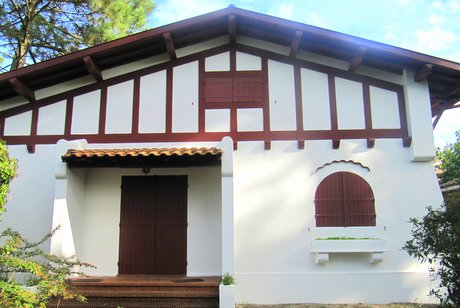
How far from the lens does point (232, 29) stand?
8336mm

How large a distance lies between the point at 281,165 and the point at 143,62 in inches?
142

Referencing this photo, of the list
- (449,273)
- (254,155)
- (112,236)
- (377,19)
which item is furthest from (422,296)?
(112,236)

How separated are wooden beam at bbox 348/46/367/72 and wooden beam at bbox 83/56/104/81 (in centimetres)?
509

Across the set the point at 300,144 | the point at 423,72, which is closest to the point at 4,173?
the point at 300,144

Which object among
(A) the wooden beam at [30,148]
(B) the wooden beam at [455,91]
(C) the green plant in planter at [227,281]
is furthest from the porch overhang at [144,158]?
(B) the wooden beam at [455,91]

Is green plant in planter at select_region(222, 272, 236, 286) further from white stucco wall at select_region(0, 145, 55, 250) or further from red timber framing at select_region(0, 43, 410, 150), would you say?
white stucco wall at select_region(0, 145, 55, 250)

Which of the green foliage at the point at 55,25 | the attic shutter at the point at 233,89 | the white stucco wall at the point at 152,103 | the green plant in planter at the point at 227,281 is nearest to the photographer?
the green plant in planter at the point at 227,281

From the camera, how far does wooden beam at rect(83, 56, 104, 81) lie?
7.92 metres

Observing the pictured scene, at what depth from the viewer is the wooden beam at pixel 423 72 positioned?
769cm

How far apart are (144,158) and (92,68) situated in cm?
225

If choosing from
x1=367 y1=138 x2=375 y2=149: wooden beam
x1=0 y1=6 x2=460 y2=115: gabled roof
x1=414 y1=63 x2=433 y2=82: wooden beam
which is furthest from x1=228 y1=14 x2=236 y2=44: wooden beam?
x1=414 y1=63 x2=433 y2=82: wooden beam

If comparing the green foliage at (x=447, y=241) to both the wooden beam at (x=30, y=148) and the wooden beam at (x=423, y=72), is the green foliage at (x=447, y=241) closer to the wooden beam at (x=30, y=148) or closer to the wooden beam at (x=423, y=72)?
the wooden beam at (x=423, y=72)

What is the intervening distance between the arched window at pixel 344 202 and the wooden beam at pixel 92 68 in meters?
4.94

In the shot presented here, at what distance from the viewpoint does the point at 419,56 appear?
771 centimetres
